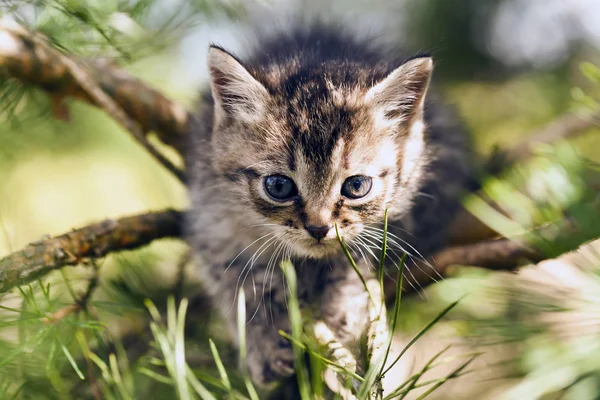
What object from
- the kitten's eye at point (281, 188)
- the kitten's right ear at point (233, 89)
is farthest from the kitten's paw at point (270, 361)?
the kitten's right ear at point (233, 89)

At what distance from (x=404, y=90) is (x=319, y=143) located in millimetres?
243

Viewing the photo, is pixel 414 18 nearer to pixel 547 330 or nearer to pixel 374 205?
pixel 374 205

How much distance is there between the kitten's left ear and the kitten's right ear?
0.25m

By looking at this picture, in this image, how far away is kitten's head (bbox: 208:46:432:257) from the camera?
1.18 m

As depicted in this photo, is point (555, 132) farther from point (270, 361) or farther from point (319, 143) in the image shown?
point (270, 361)

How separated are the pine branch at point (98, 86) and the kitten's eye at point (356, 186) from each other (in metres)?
0.53

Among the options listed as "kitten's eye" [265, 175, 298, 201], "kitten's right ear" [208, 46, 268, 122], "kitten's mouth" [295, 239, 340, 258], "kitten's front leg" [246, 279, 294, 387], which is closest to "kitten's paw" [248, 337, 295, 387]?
"kitten's front leg" [246, 279, 294, 387]

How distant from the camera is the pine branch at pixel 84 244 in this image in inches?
35.4

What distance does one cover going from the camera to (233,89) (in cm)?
130

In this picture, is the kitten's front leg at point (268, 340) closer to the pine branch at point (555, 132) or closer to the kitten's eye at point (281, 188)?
the kitten's eye at point (281, 188)

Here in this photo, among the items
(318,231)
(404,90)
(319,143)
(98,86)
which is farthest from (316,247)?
(98,86)

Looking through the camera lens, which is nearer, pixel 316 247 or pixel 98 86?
pixel 316 247

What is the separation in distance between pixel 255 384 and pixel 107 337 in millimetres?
409

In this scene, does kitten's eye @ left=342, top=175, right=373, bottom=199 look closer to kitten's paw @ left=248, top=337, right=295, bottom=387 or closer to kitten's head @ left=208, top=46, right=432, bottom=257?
kitten's head @ left=208, top=46, right=432, bottom=257
